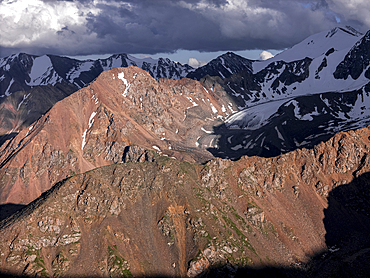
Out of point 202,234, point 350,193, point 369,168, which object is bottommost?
point 202,234

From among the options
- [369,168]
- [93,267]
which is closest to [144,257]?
[93,267]

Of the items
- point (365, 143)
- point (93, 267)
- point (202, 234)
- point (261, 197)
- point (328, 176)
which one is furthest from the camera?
point (365, 143)

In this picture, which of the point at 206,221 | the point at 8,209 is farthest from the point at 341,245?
the point at 8,209

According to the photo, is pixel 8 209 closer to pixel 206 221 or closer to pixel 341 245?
pixel 206 221

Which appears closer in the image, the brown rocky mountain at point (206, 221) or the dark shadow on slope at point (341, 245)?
the brown rocky mountain at point (206, 221)

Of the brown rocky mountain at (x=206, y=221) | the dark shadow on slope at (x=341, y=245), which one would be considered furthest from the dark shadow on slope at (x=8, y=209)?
the dark shadow on slope at (x=341, y=245)

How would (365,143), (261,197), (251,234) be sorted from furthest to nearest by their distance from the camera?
1. (365,143)
2. (261,197)
3. (251,234)

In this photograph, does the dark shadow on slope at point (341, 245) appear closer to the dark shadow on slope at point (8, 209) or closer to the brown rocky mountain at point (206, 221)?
the brown rocky mountain at point (206, 221)

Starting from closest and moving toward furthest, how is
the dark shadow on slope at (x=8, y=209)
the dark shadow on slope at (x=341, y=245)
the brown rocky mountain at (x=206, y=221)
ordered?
the brown rocky mountain at (x=206, y=221)
the dark shadow on slope at (x=341, y=245)
the dark shadow on slope at (x=8, y=209)

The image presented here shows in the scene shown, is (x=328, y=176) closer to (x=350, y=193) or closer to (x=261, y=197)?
(x=350, y=193)
